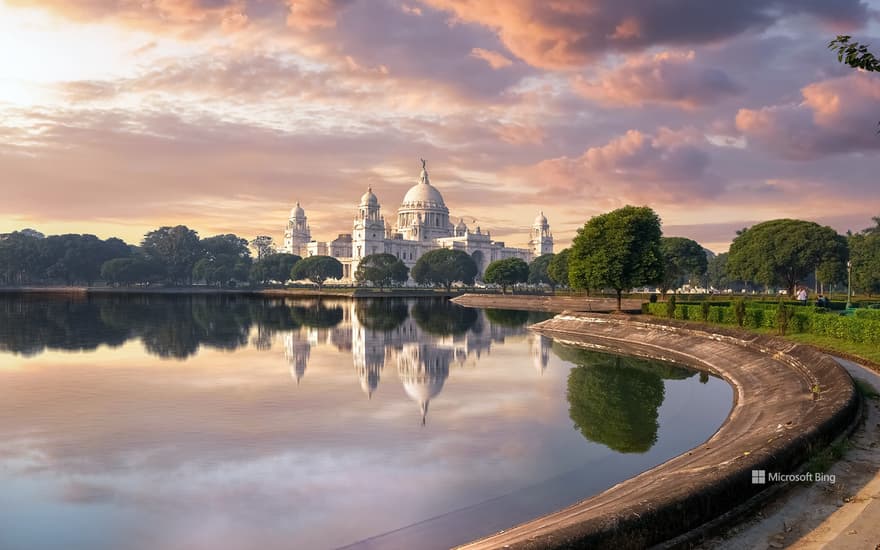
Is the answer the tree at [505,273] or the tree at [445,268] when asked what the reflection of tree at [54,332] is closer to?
the tree at [505,273]

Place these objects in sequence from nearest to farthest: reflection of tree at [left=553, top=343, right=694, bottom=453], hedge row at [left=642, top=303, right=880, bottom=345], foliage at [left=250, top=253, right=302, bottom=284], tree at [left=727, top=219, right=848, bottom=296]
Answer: reflection of tree at [left=553, top=343, right=694, bottom=453], hedge row at [left=642, top=303, right=880, bottom=345], tree at [left=727, top=219, right=848, bottom=296], foliage at [left=250, top=253, right=302, bottom=284]

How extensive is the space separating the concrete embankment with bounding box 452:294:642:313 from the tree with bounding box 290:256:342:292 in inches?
2029

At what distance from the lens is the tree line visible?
2400 inches

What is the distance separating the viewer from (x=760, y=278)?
80562 millimetres

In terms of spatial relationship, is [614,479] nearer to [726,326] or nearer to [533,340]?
[726,326]

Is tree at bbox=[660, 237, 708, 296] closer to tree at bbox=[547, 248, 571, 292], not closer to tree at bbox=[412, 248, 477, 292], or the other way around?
tree at bbox=[547, 248, 571, 292]

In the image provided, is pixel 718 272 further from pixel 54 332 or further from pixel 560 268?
pixel 54 332

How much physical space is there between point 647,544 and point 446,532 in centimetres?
502

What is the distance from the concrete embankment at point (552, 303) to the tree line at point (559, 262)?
94.5 inches

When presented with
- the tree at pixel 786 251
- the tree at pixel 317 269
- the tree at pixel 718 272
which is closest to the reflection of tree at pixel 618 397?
the tree at pixel 786 251

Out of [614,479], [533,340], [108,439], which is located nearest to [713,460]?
[614,479]

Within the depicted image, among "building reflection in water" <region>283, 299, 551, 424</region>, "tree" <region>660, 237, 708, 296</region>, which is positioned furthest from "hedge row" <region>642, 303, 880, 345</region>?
"tree" <region>660, 237, 708, 296</region>

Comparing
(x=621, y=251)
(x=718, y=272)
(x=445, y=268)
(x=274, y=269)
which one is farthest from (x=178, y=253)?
(x=621, y=251)

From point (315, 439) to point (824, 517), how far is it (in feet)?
43.3
